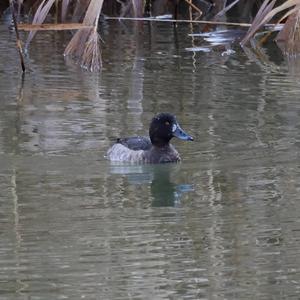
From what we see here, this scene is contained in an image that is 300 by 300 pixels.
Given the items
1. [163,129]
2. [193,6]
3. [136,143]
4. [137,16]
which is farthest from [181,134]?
[193,6]

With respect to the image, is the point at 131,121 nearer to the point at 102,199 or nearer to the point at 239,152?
the point at 239,152

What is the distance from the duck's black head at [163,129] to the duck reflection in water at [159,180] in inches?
11.6

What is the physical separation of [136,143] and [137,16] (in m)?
6.59

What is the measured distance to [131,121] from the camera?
12.6 m

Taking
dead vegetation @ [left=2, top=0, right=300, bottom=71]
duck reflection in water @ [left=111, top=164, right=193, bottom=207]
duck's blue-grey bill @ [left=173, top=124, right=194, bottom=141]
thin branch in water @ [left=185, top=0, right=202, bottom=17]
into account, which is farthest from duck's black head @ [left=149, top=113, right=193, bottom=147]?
thin branch in water @ [left=185, top=0, right=202, bottom=17]

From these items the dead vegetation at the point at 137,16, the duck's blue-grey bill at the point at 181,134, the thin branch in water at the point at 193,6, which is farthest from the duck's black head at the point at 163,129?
the thin branch in water at the point at 193,6

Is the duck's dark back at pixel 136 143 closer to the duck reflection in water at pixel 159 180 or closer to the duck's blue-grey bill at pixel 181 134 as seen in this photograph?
the duck reflection in water at pixel 159 180

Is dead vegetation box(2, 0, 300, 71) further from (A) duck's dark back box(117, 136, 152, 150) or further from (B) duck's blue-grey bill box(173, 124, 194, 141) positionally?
(B) duck's blue-grey bill box(173, 124, 194, 141)

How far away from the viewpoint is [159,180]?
1084 cm

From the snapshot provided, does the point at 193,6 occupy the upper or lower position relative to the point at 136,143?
upper

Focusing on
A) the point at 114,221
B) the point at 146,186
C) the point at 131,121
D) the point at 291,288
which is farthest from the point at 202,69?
the point at 291,288

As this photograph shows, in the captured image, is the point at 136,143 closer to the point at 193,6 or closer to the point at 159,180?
the point at 159,180

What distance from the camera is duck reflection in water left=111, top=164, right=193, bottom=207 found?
9875 millimetres

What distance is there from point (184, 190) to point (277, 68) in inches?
233
